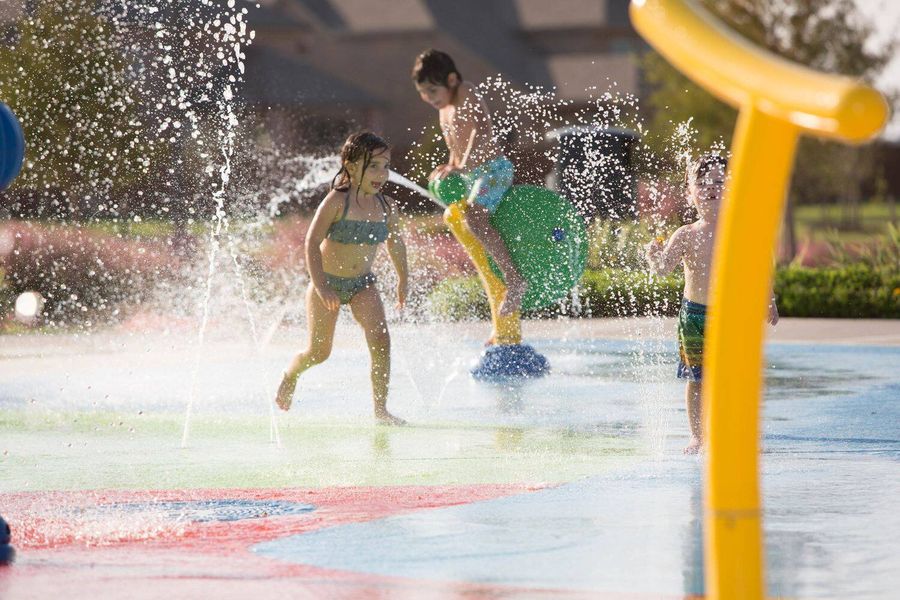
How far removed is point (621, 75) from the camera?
39.4 metres

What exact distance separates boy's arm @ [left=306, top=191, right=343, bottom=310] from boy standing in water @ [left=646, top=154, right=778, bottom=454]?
Answer: 1.51m

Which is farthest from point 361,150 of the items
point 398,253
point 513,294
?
point 513,294

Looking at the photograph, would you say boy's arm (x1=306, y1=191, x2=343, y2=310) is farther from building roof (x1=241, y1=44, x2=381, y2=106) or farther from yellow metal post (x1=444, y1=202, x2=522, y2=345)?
building roof (x1=241, y1=44, x2=381, y2=106)

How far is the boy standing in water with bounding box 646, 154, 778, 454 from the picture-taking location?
19.4 feet

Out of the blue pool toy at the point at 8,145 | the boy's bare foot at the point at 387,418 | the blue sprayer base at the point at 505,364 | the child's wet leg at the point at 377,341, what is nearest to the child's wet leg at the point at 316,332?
the child's wet leg at the point at 377,341

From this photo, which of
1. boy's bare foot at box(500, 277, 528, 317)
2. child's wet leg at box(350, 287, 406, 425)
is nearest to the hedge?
boy's bare foot at box(500, 277, 528, 317)

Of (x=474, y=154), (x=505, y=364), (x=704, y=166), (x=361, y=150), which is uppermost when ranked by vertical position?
(x=474, y=154)

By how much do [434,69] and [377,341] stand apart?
68.8 inches

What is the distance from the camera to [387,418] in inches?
274

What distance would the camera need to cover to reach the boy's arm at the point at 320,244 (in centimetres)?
667

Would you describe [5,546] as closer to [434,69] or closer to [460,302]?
[434,69]

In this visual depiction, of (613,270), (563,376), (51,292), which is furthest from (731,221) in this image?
(51,292)

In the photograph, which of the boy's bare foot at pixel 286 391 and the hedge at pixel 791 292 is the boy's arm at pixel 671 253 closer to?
the boy's bare foot at pixel 286 391

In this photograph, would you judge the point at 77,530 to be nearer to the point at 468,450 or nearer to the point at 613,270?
the point at 468,450
